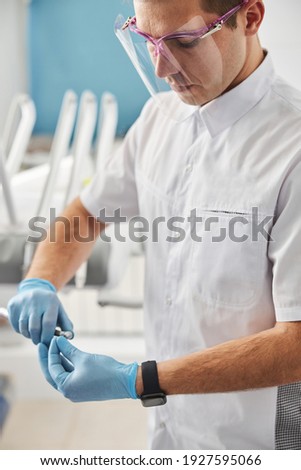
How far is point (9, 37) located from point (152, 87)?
144 cm

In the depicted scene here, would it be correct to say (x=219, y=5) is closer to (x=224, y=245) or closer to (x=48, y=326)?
(x=224, y=245)

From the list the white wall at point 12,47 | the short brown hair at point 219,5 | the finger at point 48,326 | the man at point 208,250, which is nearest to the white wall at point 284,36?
the man at point 208,250

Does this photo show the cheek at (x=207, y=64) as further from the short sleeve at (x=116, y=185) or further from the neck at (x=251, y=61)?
the short sleeve at (x=116, y=185)

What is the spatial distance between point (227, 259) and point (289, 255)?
0.36ft

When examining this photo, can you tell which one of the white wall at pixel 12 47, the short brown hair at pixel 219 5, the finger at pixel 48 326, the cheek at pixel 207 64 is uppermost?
the short brown hair at pixel 219 5

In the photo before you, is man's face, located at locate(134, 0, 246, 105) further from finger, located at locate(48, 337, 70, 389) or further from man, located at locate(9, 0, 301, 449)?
finger, located at locate(48, 337, 70, 389)

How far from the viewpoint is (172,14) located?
2.96ft

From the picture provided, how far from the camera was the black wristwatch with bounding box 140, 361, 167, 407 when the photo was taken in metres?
0.94

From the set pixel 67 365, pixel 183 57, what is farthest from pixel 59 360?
pixel 183 57

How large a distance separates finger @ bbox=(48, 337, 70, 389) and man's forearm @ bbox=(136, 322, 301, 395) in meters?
0.15

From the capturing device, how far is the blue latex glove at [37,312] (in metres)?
1.07

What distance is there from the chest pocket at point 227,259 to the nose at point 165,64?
213 millimetres

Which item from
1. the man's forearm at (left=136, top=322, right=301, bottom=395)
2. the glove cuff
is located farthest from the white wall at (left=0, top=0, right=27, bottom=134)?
the man's forearm at (left=136, top=322, right=301, bottom=395)

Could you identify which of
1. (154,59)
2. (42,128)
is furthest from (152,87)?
(42,128)
